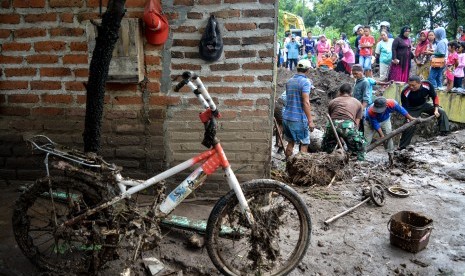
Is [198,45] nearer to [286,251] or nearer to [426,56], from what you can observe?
[286,251]

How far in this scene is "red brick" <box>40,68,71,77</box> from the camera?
3850mm

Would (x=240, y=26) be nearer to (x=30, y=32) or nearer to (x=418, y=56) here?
(x=30, y=32)

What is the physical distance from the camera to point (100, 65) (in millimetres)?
2779

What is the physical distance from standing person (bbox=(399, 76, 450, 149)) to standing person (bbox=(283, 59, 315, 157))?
8.93ft

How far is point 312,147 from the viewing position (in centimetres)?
866

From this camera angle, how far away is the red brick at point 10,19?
147 inches

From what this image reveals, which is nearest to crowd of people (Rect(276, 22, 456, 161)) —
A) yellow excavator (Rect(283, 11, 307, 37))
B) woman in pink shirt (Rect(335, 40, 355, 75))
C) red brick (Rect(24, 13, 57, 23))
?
woman in pink shirt (Rect(335, 40, 355, 75))

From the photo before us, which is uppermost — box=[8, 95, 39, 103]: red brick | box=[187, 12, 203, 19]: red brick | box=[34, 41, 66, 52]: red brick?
box=[187, 12, 203, 19]: red brick

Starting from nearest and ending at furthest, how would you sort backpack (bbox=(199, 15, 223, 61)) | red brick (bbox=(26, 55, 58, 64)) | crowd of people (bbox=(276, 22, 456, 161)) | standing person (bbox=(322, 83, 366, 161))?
1. backpack (bbox=(199, 15, 223, 61))
2. red brick (bbox=(26, 55, 58, 64))
3. crowd of people (bbox=(276, 22, 456, 161))
4. standing person (bbox=(322, 83, 366, 161))

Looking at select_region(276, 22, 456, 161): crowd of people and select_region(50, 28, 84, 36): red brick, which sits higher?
select_region(50, 28, 84, 36): red brick

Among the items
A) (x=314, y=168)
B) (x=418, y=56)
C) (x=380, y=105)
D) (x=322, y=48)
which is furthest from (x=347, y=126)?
(x=322, y=48)

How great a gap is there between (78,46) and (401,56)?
10284 millimetres

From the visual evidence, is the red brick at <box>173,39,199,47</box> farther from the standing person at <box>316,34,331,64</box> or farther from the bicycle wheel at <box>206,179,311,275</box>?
the standing person at <box>316,34,331,64</box>

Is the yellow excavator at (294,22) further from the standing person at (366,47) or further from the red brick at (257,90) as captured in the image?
the red brick at (257,90)
